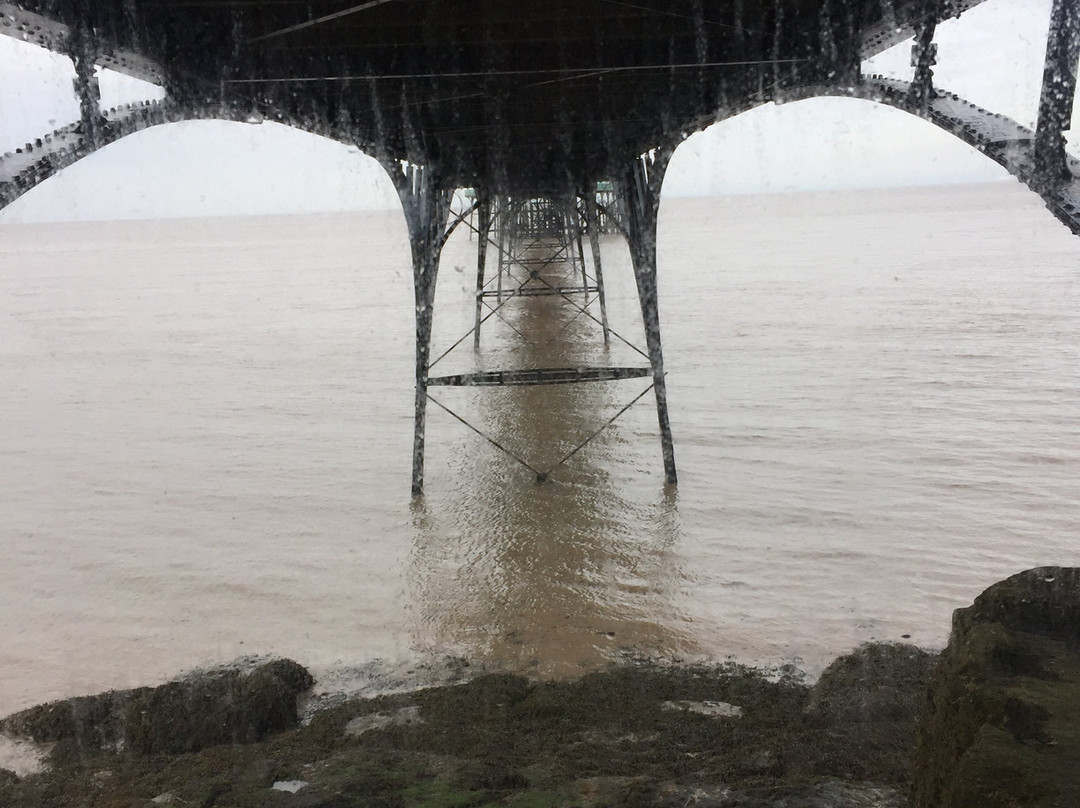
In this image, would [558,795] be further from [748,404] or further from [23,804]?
[748,404]

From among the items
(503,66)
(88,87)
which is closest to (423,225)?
(503,66)

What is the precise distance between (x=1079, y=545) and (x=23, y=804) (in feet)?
20.7

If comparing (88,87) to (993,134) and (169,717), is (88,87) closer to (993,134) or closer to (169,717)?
(169,717)

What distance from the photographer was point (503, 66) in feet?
15.0

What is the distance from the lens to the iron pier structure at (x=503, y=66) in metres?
3.41

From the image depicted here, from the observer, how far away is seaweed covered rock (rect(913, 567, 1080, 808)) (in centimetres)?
→ 188

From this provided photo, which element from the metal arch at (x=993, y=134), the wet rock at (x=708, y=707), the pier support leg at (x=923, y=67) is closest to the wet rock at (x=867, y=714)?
the wet rock at (x=708, y=707)

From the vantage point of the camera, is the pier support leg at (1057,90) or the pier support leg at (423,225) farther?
the pier support leg at (423,225)

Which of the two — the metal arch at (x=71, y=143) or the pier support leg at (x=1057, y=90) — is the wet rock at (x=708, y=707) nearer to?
the pier support leg at (x=1057, y=90)

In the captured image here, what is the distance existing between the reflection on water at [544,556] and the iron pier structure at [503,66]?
2875 mm

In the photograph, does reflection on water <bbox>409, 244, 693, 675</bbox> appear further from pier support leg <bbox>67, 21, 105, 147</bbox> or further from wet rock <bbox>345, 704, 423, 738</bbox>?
pier support leg <bbox>67, 21, 105, 147</bbox>

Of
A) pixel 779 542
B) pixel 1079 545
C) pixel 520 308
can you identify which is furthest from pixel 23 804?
pixel 520 308

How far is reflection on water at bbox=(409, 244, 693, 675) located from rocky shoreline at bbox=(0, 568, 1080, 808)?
1.61 ft

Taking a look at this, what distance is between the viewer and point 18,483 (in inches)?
349
